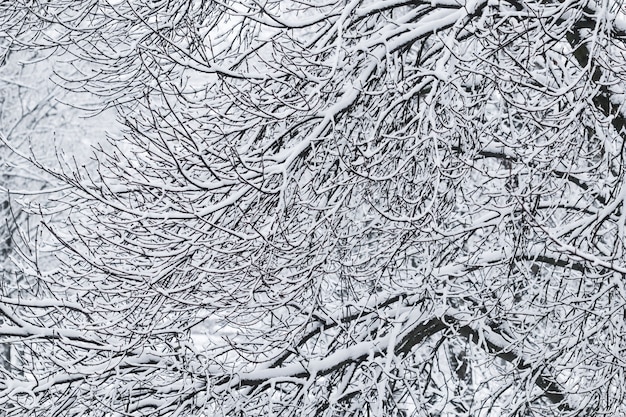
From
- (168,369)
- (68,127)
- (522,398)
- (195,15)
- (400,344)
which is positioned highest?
(68,127)

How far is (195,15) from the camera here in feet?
21.9

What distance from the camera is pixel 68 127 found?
46.3 ft

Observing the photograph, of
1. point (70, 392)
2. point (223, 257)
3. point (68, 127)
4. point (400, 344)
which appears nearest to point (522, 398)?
point (400, 344)

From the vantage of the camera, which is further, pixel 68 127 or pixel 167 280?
pixel 68 127

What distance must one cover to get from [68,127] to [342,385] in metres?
9.45

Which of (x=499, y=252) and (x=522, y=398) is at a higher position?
(x=499, y=252)

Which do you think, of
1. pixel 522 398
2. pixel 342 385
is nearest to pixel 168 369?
pixel 342 385

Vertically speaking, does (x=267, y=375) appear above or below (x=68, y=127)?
below

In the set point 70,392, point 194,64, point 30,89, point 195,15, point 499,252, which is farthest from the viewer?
point 30,89

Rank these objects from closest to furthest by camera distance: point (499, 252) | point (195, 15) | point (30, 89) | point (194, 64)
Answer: point (194, 64) → point (499, 252) → point (195, 15) → point (30, 89)

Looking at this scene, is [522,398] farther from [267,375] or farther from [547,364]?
[267,375]

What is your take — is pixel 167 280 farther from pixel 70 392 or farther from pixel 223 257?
pixel 70 392

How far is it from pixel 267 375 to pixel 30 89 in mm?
9509

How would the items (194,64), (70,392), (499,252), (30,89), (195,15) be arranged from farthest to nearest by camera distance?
(30,89) < (195,15) < (499,252) < (70,392) < (194,64)
